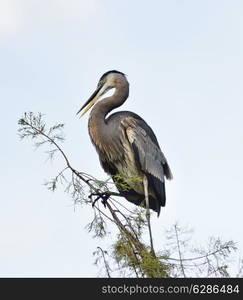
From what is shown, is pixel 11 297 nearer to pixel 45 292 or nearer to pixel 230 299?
pixel 45 292

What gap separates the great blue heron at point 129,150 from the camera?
8703 mm

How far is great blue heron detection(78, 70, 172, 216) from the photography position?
8703mm

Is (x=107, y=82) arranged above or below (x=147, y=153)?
above

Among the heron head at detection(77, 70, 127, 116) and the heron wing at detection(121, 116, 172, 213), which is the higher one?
the heron head at detection(77, 70, 127, 116)

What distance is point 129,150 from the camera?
28.8 feet

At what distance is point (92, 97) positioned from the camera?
9164mm

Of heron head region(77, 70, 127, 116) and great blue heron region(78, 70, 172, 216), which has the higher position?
heron head region(77, 70, 127, 116)

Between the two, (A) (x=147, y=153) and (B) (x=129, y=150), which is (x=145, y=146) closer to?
(A) (x=147, y=153)

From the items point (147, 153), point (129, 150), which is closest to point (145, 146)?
point (147, 153)

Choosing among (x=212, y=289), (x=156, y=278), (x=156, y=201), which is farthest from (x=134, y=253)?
(x=156, y=201)

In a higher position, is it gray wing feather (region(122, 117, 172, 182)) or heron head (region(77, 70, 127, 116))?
heron head (region(77, 70, 127, 116))

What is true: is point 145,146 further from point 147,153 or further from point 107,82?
point 107,82

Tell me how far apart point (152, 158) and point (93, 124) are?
866 millimetres

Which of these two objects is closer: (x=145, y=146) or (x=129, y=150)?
(x=129, y=150)
